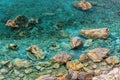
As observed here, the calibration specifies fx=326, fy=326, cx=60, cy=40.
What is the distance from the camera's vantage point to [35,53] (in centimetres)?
1606

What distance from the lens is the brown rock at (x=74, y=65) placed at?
15180 millimetres

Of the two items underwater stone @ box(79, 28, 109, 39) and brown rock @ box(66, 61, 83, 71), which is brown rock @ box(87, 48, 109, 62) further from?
underwater stone @ box(79, 28, 109, 39)

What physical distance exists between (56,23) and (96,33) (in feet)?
8.74

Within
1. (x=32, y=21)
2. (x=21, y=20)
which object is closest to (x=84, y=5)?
(x=32, y=21)

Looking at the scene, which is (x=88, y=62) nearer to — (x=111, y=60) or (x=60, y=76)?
(x=111, y=60)

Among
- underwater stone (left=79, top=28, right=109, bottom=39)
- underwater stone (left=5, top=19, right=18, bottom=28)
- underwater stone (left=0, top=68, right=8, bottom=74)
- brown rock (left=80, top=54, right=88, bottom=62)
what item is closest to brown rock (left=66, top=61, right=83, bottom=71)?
brown rock (left=80, top=54, right=88, bottom=62)

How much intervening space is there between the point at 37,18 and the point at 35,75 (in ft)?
18.5

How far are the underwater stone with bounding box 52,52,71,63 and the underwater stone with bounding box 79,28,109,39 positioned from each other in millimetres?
2370

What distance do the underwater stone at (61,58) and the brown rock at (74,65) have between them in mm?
262

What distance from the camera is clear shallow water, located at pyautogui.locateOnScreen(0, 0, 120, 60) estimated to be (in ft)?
55.3

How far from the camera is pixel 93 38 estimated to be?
57.9 ft

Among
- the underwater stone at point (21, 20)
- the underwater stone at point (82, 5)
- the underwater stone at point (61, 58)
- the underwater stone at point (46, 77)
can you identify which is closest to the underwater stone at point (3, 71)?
the underwater stone at point (46, 77)

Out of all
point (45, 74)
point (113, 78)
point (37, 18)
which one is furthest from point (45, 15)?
point (113, 78)

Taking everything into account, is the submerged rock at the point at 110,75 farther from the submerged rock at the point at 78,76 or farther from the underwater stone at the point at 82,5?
the underwater stone at the point at 82,5
